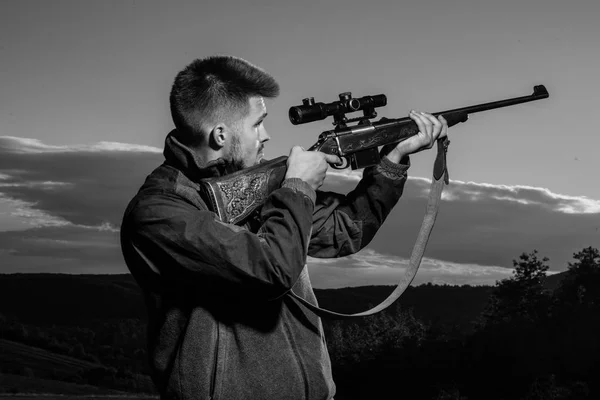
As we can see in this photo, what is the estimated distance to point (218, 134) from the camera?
14.0ft

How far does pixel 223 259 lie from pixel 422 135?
1.90 meters

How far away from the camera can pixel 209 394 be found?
3914 mm

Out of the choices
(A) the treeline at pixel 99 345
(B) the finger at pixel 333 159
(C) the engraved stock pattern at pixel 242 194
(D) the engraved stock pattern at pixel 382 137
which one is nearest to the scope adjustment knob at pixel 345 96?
(D) the engraved stock pattern at pixel 382 137

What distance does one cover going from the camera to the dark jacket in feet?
12.9

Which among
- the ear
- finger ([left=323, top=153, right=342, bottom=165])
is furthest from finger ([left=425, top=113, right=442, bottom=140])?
the ear

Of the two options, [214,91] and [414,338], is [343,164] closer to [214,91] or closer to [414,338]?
[214,91]

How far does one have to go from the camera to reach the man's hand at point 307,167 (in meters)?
4.26

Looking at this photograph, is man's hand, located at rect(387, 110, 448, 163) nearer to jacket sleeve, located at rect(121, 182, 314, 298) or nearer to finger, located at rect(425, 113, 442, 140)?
finger, located at rect(425, 113, 442, 140)

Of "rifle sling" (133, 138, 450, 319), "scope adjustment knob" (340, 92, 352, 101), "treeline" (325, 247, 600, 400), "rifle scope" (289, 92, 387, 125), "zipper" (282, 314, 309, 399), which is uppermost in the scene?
"scope adjustment knob" (340, 92, 352, 101)

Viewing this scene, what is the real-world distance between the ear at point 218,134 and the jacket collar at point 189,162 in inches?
3.9

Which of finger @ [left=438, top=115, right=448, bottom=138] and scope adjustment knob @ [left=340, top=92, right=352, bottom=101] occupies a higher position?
scope adjustment knob @ [left=340, top=92, right=352, bottom=101]

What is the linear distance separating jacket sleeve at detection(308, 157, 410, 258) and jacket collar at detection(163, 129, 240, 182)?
85 cm

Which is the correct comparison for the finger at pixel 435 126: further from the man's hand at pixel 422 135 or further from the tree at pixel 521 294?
the tree at pixel 521 294

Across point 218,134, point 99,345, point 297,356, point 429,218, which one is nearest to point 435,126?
point 429,218
